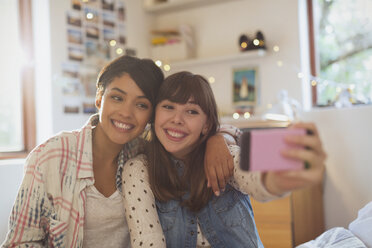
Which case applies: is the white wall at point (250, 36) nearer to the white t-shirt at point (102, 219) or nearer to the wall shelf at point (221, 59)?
the wall shelf at point (221, 59)

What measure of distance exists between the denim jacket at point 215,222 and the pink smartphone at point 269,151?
1.86ft

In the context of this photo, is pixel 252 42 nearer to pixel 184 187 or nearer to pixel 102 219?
pixel 184 187

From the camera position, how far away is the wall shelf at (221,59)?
8.83 ft

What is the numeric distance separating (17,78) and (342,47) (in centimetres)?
212

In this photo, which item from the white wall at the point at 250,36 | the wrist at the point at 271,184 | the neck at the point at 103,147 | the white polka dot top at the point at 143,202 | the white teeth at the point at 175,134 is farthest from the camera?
the white wall at the point at 250,36

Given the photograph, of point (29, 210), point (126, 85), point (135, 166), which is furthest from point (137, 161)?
point (29, 210)

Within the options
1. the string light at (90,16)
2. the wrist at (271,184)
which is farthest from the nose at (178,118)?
the string light at (90,16)


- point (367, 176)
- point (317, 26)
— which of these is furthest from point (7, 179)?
point (317, 26)

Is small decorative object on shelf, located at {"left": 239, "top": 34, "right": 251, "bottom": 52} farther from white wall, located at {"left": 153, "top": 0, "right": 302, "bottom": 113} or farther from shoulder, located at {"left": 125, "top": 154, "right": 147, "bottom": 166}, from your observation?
shoulder, located at {"left": 125, "top": 154, "right": 147, "bottom": 166}

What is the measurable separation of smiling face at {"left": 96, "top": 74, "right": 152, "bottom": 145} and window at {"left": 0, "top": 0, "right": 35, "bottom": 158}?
4.48 ft

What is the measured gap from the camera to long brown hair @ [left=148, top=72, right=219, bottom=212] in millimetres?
1189

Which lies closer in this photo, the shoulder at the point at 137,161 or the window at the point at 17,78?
the shoulder at the point at 137,161

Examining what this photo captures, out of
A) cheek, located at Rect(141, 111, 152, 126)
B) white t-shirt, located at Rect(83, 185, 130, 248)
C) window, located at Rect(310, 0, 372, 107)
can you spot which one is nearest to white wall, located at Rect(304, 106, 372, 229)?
window, located at Rect(310, 0, 372, 107)

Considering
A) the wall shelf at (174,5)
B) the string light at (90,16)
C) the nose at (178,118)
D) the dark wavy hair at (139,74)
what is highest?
the wall shelf at (174,5)
